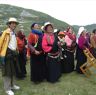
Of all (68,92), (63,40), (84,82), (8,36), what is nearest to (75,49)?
(63,40)

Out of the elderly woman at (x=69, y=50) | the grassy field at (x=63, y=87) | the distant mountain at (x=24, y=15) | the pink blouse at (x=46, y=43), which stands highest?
the pink blouse at (x=46, y=43)

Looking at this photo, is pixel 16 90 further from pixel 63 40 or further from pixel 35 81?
pixel 63 40

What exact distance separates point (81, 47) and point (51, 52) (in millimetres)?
1614

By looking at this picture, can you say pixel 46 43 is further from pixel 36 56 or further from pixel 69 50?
pixel 69 50

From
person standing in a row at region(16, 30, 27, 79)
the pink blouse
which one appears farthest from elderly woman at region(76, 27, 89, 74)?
person standing in a row at region(16, 30, 27, 79)

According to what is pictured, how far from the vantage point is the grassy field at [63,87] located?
9.15 metres

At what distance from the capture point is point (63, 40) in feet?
37.5

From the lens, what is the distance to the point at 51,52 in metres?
9.94

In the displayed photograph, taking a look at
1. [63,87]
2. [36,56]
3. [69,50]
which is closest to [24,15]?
[69,50]

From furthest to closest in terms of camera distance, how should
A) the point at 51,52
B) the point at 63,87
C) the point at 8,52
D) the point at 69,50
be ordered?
the point at 69,50 < the point at 51,52 < the point at 63,87 < the point at 8,52

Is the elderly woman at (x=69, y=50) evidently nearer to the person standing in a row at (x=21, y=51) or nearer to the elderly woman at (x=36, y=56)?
the person standing in a row at (x=21, y=51)

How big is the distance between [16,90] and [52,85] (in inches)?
44.6

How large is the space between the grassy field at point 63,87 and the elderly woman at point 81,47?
2.32 ft

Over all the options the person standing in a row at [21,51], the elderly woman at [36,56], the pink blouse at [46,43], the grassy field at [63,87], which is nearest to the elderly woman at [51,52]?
the pink blouse at [46,43]
